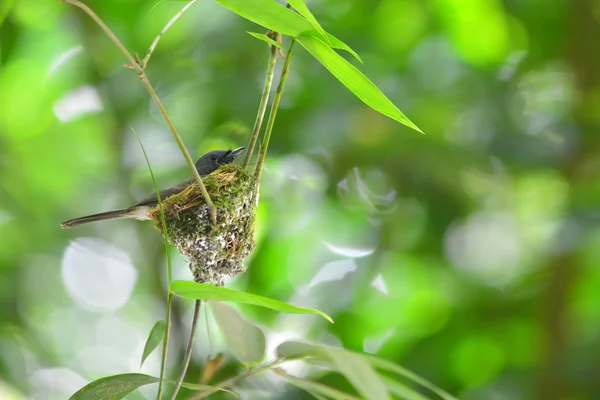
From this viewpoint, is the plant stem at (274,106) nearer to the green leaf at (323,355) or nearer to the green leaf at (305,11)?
the green leaf at (305,11)

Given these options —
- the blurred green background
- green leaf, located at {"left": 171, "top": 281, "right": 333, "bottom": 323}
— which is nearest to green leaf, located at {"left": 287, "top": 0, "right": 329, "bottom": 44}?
green leaf, located at {"left": 171, "top": 281, "right": 333, "bottom": 323}

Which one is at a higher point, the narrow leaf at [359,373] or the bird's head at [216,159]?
the bird's head at [216,159]

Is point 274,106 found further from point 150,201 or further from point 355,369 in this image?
point 150,201

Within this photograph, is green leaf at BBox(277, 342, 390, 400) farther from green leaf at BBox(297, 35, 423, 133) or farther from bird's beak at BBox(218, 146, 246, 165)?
bird's beak at BBox(218, 146, 246, 165)

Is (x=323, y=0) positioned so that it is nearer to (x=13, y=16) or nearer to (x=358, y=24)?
(x=358, y=24)

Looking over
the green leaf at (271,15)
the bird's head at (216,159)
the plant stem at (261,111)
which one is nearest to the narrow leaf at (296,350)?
the plant stem at (261,111)

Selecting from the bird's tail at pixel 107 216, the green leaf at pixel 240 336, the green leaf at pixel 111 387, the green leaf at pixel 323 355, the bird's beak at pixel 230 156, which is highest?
the bird's beak at pixel 230 156
